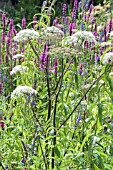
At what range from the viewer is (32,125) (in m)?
2.99

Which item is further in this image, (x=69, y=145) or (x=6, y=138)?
(x=6, y=138)

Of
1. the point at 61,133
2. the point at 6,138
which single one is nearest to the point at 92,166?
the point at 61,133

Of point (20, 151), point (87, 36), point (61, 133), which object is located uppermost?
point (87, 36)

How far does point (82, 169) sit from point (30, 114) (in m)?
0.59

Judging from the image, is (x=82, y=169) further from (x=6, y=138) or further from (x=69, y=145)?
(x=6, y=138)

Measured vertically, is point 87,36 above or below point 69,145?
above

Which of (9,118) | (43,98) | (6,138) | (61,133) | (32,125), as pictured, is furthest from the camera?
(43,98)

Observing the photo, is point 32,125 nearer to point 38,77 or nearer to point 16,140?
point 16,140

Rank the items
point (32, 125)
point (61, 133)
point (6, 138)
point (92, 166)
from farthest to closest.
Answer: point (6, 138), point (32, 125), point (61, 133), point (92, 166)

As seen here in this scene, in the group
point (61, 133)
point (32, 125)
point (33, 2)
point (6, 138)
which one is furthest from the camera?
point (33, 2)

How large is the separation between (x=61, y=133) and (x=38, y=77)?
110 centimetres

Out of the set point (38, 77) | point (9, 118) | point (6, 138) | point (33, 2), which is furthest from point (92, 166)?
point (33, 2)

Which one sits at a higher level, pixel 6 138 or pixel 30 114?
pixel 30 114

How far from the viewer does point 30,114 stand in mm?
2928
